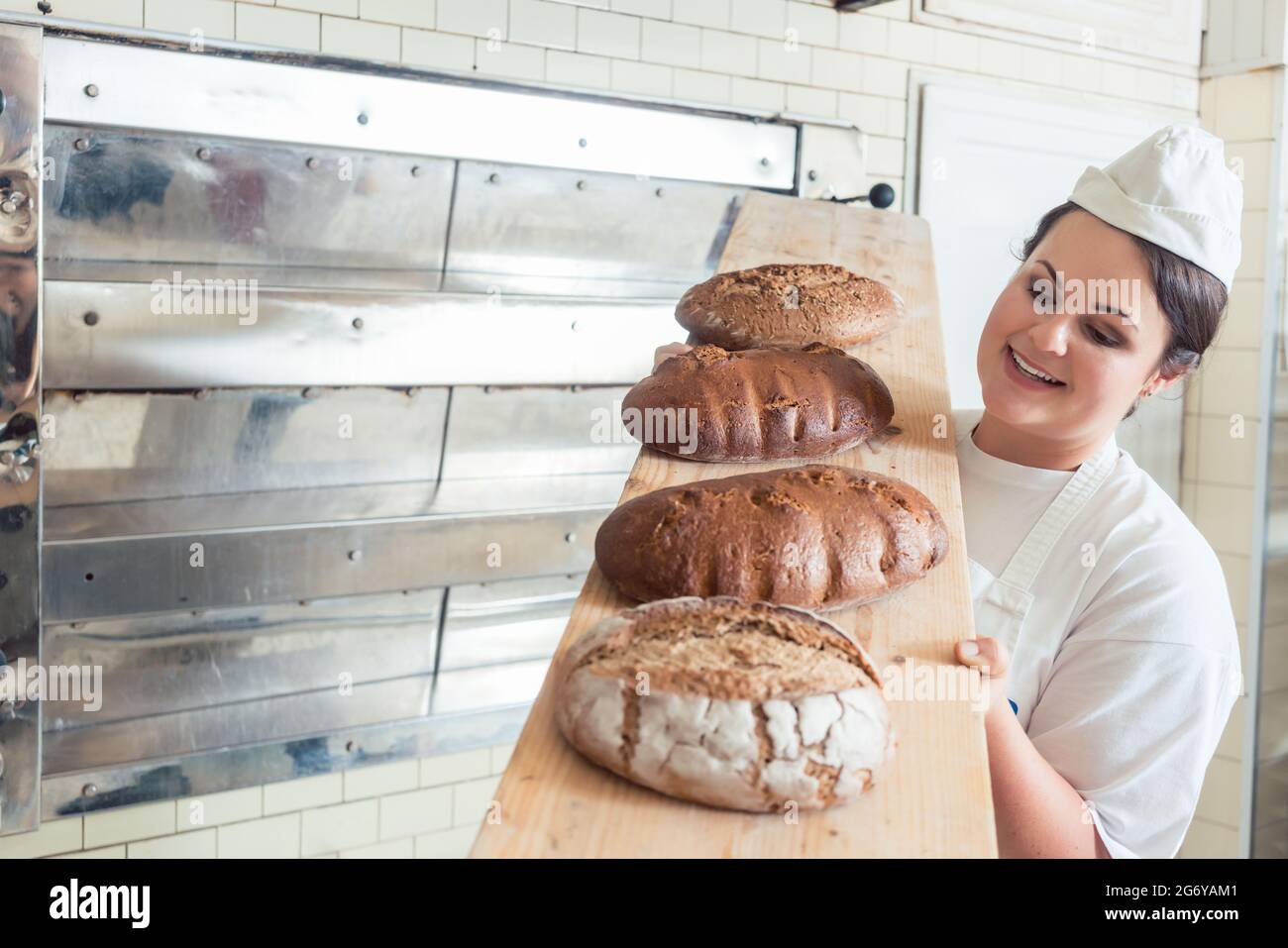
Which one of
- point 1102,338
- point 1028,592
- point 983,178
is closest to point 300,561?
point 1028,592

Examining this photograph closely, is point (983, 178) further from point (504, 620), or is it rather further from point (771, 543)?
point (771, 543)

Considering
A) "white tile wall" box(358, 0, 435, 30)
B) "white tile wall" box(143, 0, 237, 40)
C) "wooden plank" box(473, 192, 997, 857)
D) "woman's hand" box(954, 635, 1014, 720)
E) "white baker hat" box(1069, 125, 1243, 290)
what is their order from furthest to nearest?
1. "white tile wall" box(358, 0, 435, 30)
2. "white tile wall" box(143, 0, 237, 40)
3. "white baker hat" box(1069, 125, 1243, 290)
4. "woman's hand" box(954, 635, 1014, 720)
5. "wooden plank" box(473, 192, 997, 857)

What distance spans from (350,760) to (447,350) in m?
1.04

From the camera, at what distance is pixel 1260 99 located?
11.8 ft

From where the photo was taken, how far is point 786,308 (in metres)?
1.58

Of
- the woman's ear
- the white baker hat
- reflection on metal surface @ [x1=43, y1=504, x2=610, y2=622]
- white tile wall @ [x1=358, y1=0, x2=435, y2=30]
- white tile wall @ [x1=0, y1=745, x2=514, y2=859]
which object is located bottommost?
white tile wall @ [x1=0, y1=745, x2=514, y2=859]

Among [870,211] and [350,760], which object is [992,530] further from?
[350,760]

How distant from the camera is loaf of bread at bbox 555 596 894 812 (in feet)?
2.58

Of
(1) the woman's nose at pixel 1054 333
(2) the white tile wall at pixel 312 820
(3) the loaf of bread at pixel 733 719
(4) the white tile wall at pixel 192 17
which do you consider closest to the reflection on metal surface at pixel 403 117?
(4) the white tile wall at pixel 192 17

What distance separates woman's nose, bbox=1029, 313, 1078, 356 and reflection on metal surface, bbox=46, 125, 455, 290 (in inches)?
55.1

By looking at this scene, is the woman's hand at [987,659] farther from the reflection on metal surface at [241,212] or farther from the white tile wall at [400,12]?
the white tile wall at [400,12]

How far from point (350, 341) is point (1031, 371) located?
1.41 m

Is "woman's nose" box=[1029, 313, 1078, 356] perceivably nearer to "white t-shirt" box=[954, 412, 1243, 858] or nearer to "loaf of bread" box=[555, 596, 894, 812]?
"white t-shirt" box=[954, 412, 1243, 858]

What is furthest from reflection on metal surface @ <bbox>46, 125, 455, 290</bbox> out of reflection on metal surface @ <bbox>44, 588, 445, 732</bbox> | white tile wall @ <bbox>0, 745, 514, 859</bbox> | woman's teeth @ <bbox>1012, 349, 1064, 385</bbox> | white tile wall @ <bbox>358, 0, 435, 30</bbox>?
woman's teeth @ <bbox>1012, 349, 1064, 385</bbox>
